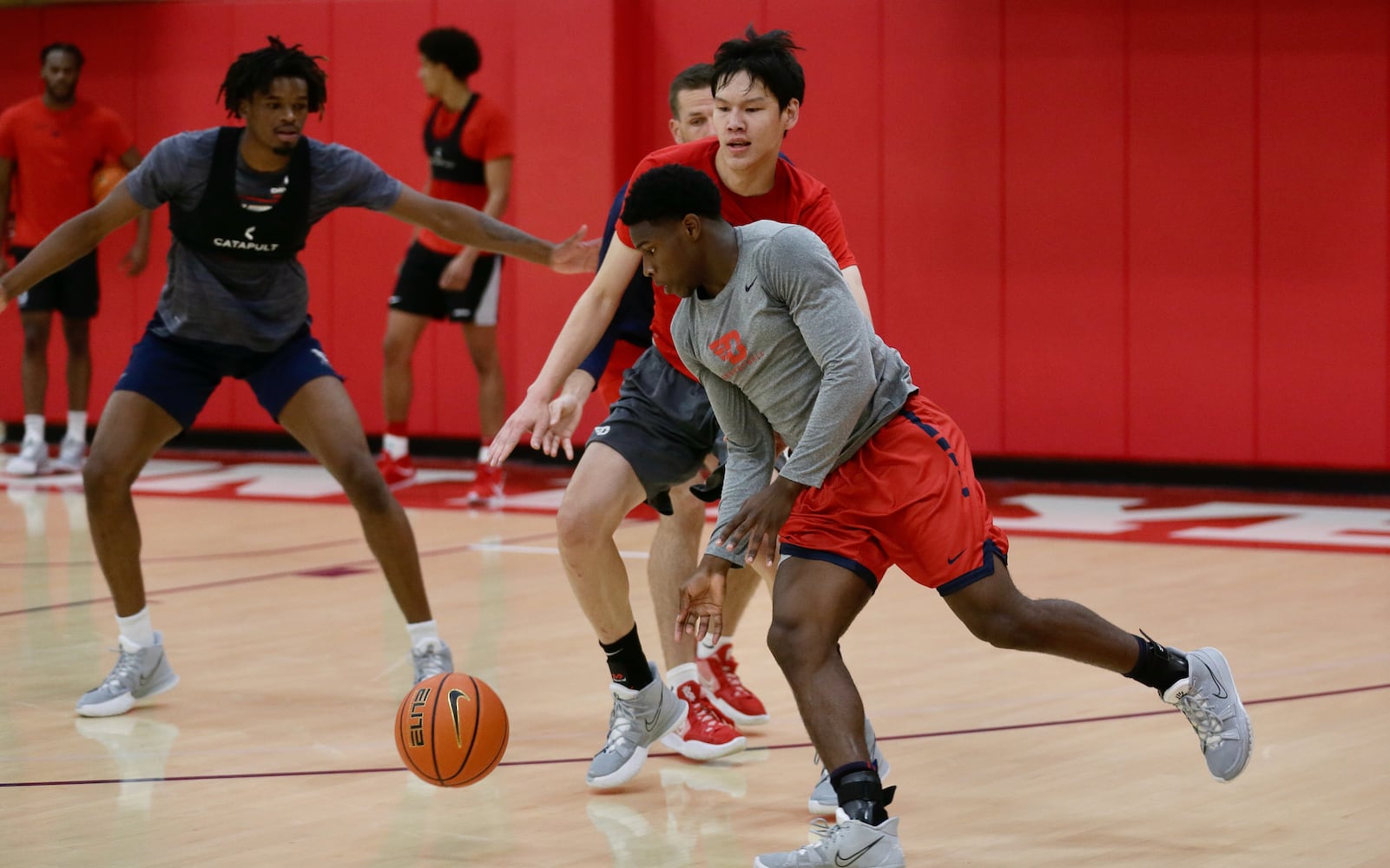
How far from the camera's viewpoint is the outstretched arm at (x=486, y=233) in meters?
5.95

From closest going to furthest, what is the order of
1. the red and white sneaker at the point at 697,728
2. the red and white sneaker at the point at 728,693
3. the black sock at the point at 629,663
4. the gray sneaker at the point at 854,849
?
the gray sneaker at the point at 854,849 < the black sock at the point at 629,663 < the red and white sneaker at the point at 697,728 < the red and white sneaker at the point at 728,693

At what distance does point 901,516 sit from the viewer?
13.9 ft

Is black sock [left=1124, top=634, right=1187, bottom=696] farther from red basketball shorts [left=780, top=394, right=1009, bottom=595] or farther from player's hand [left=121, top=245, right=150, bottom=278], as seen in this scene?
player's hand [left=121, top=245, right=150, bottom=278]

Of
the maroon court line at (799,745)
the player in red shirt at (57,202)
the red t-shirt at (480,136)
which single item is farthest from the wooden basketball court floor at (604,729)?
the player in red shirt at (57,202)

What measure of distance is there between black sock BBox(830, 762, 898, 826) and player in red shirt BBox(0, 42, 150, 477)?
8801 millimetres

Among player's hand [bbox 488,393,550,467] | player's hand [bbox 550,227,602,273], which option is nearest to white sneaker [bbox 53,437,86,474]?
player's hand [bbox 550,227,602,273]

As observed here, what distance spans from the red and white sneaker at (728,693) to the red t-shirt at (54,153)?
304 inches

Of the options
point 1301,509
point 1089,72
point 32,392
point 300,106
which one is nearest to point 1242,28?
point 1089,72

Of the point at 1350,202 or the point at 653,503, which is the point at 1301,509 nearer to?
the point at 1350,202

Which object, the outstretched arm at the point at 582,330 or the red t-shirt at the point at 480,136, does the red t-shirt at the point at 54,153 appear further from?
the outstretched arm at the point at 582,330

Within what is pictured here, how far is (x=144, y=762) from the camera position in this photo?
525cm

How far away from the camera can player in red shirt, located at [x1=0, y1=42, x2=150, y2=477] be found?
466 inches

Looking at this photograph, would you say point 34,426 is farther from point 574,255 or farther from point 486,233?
point 574,255

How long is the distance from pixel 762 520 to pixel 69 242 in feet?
8.74
